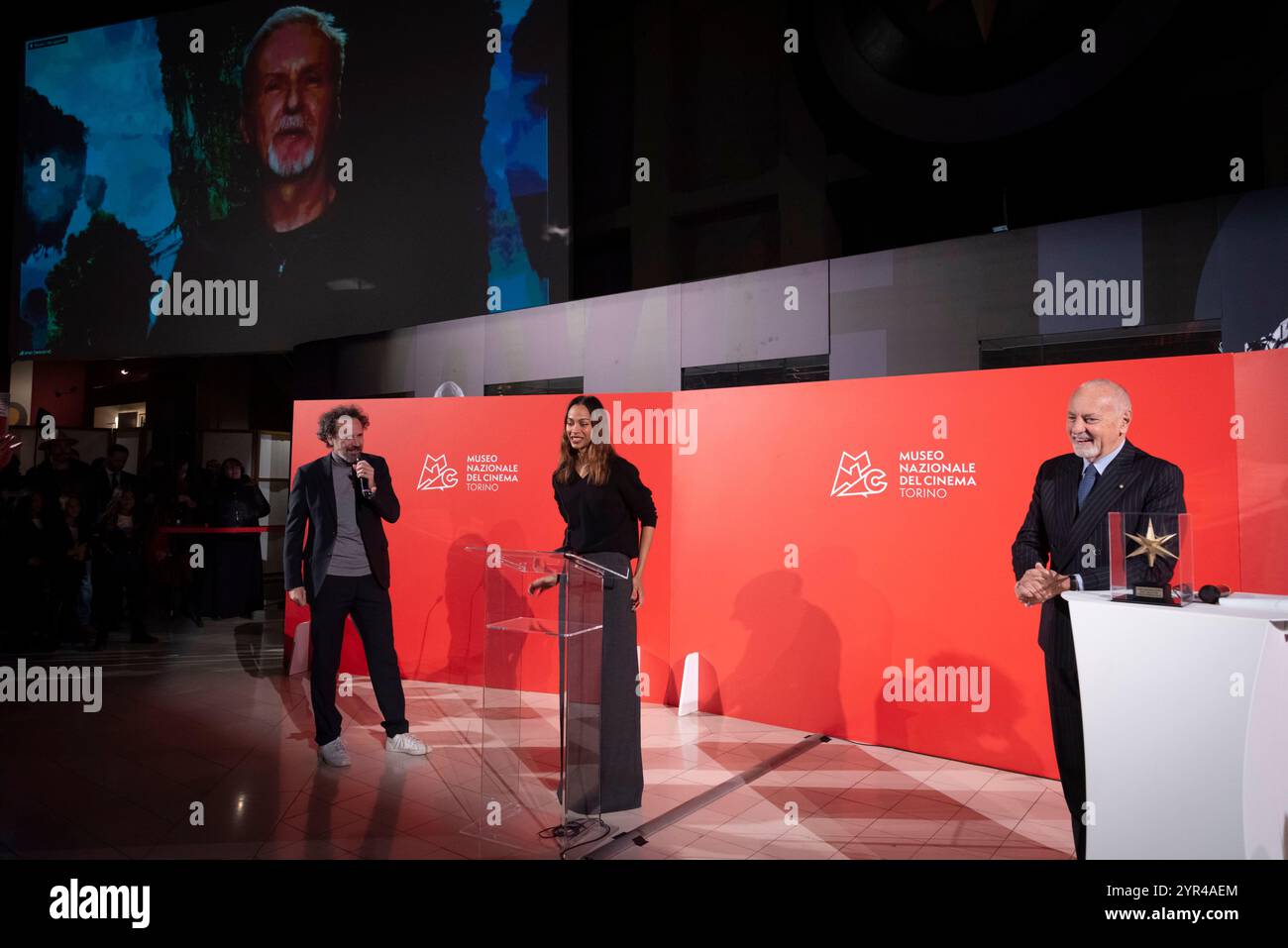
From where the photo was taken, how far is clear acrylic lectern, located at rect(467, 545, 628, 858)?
268 centimetres

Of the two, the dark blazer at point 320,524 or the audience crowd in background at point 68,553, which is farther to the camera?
the audience crowd in background at point 68,553

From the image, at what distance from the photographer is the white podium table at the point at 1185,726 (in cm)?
184

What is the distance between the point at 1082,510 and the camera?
2.60 m

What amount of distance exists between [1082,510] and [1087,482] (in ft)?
0.34

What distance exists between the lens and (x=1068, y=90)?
4992 mm

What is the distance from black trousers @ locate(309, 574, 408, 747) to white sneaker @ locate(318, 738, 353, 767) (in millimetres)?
41

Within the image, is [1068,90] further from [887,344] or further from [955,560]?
[955,560]

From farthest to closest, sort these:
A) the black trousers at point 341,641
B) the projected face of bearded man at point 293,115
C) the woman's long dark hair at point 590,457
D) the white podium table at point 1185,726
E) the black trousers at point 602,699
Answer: the projected face of bearded man at point 293,115, the black trousers at point 341,641, the woman's long dark hair at point 590,457, the black trousers at point 602,699, the white podium table at point 1185,726

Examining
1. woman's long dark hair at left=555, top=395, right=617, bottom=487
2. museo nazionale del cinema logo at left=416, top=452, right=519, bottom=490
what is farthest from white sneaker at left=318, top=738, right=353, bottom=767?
museo nazionale del cinema logo at left=416, top=452, right=519, bottom=490

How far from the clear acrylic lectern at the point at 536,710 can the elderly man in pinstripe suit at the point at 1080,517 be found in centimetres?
155

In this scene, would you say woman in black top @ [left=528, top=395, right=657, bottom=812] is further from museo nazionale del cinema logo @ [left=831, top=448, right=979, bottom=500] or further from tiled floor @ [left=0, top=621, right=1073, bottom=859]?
museo nazionale del cinema logo @ [left=831, top=448, right=979, bottom=500]

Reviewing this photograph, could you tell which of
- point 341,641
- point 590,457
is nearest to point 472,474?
point 341,641

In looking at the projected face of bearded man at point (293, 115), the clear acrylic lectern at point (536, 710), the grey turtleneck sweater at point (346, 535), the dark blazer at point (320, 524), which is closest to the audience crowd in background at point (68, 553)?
the projected face of bearded man at point (293, 115)

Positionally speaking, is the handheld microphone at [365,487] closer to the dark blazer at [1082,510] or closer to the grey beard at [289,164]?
the dark blazer at [1082,510]
